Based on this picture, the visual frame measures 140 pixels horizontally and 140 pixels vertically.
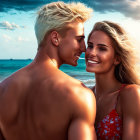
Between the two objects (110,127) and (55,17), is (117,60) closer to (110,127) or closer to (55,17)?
(110,127)

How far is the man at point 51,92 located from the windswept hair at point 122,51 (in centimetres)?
59

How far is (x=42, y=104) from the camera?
2.37m

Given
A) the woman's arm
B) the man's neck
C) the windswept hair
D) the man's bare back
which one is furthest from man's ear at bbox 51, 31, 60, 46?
the woman's arm

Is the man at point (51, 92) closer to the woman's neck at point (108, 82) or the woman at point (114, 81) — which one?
the woman at point (114, 81)

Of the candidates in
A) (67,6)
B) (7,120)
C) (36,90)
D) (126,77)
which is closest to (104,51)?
(126,77)

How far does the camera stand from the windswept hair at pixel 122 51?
3420 mm

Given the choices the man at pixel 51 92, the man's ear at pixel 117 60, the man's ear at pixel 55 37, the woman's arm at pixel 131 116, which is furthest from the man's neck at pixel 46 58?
the man's ear at pixel 117 60

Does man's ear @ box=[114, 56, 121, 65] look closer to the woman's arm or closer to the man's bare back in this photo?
the woman's arm

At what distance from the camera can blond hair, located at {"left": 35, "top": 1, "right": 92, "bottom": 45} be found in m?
2.69

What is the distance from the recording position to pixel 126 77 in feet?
12.1

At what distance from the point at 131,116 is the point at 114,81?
2.45ft

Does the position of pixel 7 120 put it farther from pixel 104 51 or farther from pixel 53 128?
pixel 104 51

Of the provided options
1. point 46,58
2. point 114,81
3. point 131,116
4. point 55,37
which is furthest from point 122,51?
point 46,58

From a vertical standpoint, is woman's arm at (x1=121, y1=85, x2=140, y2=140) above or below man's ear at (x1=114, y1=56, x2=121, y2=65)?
below
